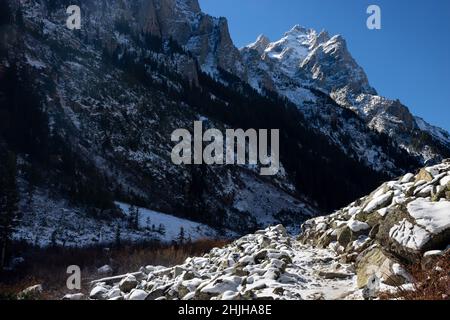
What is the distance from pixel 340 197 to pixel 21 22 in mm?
93319

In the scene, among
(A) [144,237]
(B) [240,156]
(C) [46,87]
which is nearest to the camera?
(A) [144,237]

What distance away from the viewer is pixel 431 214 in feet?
30.1

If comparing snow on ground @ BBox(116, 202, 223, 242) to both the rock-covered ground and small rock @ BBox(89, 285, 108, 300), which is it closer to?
small rock @ BBox(89, 285, 108, 300)

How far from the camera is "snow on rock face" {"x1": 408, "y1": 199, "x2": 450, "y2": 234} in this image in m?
8.72

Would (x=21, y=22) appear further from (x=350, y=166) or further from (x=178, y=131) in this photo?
(x=350, y=166)

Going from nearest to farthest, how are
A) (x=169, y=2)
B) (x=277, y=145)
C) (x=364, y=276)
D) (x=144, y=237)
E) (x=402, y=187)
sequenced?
(x=364, y=276)
(x=402, y=187)
(x=144, y=237)
(x=277, y=145)
(x=169, y=2)

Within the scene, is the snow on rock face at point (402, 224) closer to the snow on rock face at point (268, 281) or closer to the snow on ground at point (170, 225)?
the snow on rock face at point (268, 281)

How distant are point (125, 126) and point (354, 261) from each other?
7940 cm

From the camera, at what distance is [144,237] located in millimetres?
54469

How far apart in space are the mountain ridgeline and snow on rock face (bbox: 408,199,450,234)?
164 ft

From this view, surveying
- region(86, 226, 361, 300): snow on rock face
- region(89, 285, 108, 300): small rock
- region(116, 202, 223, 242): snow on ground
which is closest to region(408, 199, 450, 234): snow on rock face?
region(86, 226, 361, 300): snow on rock face

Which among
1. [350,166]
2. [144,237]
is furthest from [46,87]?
[350,166]

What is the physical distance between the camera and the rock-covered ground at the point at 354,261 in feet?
28.5

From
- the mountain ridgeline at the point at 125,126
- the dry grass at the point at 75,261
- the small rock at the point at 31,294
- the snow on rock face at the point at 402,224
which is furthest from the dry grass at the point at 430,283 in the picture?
the mountain ridgeline at the point at 125,126
